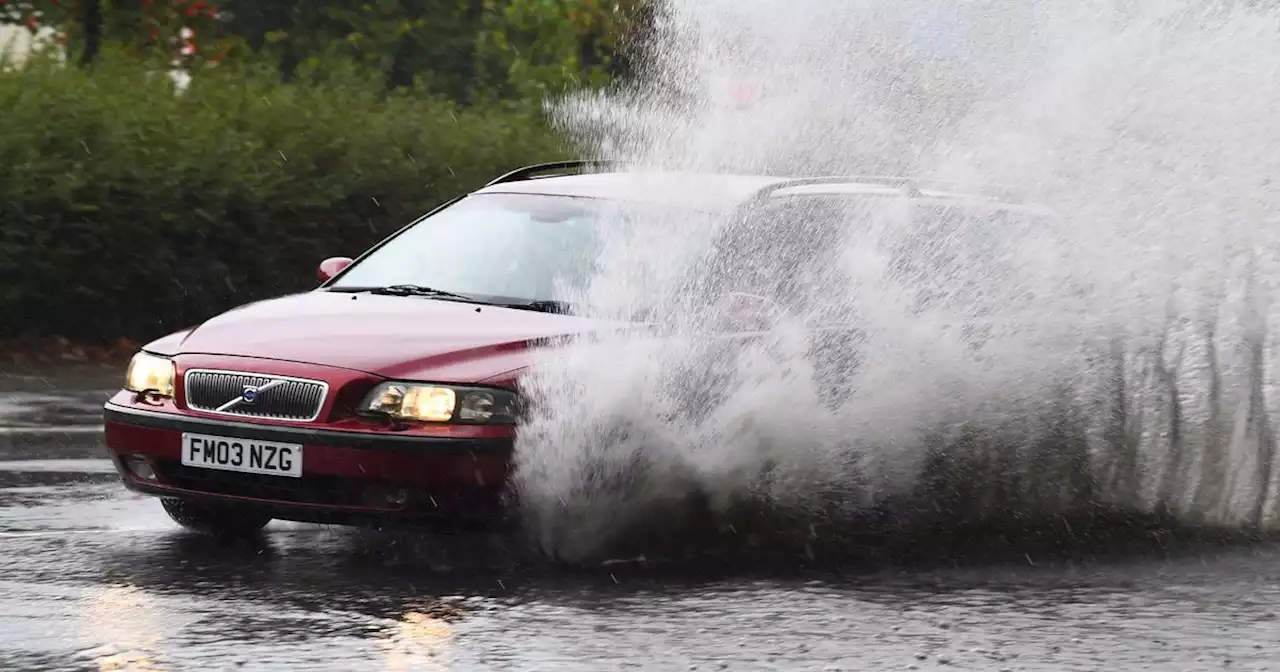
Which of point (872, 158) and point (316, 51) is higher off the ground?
point (316, 51)

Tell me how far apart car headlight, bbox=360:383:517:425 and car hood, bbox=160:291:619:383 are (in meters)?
0.04

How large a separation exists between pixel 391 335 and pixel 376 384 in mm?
368

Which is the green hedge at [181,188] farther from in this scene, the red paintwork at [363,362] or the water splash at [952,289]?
the red paintwork at [363,362]

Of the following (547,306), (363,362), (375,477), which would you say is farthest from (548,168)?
(375,477)

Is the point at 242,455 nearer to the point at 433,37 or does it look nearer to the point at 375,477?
the point at 375,477

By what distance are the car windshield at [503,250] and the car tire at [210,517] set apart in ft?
3.56

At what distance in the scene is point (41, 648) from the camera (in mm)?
7012

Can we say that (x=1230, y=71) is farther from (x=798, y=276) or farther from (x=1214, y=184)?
(x=798, y=276)

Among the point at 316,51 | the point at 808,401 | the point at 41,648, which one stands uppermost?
the point at 316,51

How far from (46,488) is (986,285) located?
13.5ft

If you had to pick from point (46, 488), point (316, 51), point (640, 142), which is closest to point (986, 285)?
point (640, 142)

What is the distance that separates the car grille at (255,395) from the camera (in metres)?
8.49

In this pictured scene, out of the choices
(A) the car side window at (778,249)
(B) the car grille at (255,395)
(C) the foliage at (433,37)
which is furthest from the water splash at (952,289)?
(C) the foliage at (433,37)

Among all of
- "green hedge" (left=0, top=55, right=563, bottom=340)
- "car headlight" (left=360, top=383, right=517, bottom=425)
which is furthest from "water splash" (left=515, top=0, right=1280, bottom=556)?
"green hedge" (left=0, top=55, right=563, bottom=340)
